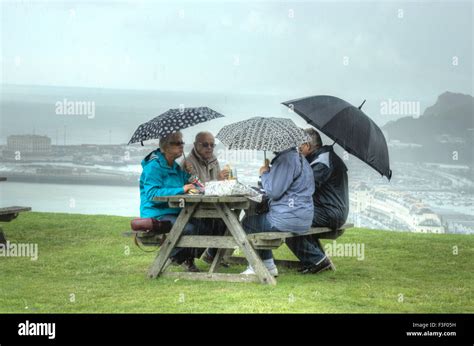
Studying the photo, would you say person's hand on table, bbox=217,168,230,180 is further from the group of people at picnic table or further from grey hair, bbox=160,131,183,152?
grey hair, bbox=160,131,183,152

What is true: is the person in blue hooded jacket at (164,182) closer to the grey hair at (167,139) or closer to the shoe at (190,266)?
the grey hair at (167,139)

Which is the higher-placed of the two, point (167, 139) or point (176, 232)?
point (167, 139)

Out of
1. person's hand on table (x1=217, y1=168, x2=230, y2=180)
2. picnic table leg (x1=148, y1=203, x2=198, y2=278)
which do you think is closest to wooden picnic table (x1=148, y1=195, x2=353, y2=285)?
picnic table leg (x1=148, y1=203, x2=198, y2=278)

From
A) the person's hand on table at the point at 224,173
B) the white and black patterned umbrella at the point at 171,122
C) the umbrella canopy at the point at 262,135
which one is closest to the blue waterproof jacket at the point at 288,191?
the umbrella canopy at the point at 262,135

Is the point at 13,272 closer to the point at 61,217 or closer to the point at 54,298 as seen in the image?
the point at 54,298

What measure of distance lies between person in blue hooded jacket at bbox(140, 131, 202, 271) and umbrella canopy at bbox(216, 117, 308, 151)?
0.52 meters

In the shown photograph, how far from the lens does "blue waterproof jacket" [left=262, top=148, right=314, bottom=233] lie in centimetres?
772

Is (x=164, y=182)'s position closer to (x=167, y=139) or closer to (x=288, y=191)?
(x=167, y=139)

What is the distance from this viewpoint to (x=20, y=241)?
1170cm

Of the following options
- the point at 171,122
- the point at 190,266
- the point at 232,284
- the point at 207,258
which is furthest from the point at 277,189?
the point at 207,258

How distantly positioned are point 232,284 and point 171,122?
1.80 metres

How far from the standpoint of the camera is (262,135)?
7711mm

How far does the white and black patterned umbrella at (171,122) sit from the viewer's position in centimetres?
782

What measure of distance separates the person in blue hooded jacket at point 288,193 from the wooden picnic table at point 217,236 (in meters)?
0.36
